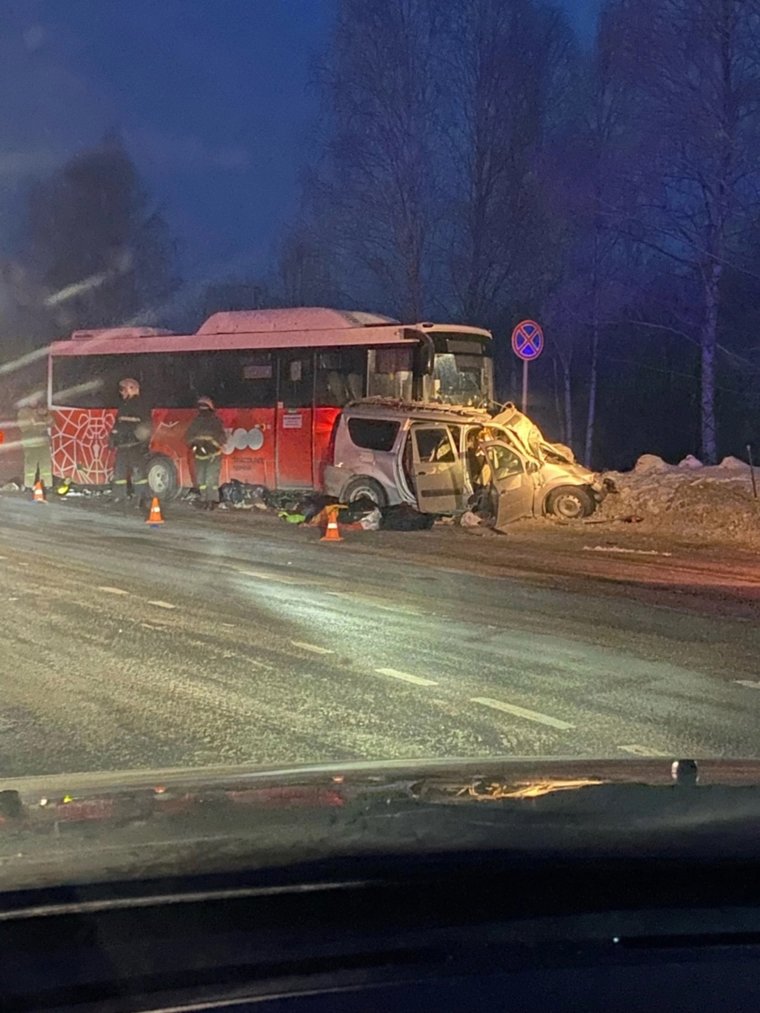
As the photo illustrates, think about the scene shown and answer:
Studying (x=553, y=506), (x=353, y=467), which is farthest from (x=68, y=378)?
(x=553, y=506)

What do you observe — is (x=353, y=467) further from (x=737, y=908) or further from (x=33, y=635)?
(x=737, y=908)

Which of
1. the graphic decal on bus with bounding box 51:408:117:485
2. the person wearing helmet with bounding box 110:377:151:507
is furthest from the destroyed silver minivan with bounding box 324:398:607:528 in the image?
the graphic decal on bus with bounding box 51:408:117:485

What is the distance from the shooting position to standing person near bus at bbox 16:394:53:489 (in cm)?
2811

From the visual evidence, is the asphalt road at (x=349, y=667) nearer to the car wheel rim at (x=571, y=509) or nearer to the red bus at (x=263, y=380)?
the car wheel rim at (x=571, y=509)

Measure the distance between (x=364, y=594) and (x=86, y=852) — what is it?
1001cm

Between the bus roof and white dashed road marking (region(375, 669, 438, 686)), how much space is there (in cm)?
1407

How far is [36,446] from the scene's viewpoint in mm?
28328

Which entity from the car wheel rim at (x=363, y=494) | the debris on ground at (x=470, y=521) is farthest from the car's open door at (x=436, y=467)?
the car wheel rim at (x=363, y=494)

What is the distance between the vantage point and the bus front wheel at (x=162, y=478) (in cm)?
2515

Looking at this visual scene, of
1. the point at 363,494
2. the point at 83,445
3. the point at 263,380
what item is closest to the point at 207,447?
the point at 263,380

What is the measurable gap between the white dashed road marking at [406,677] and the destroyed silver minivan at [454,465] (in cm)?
1094

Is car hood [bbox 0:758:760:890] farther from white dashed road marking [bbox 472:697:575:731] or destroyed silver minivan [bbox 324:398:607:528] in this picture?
destroyed silver minivan [bbox 324:398:607:528]

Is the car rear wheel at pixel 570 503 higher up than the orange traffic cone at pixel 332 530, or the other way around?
the car rear wheel at pixel 570 503

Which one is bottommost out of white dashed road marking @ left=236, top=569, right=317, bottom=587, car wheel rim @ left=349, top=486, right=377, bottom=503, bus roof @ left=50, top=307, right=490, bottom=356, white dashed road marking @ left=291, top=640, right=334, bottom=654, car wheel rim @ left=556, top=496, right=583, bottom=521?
white dashed road marking @ left=291, top=640, right=334, bottom=654
